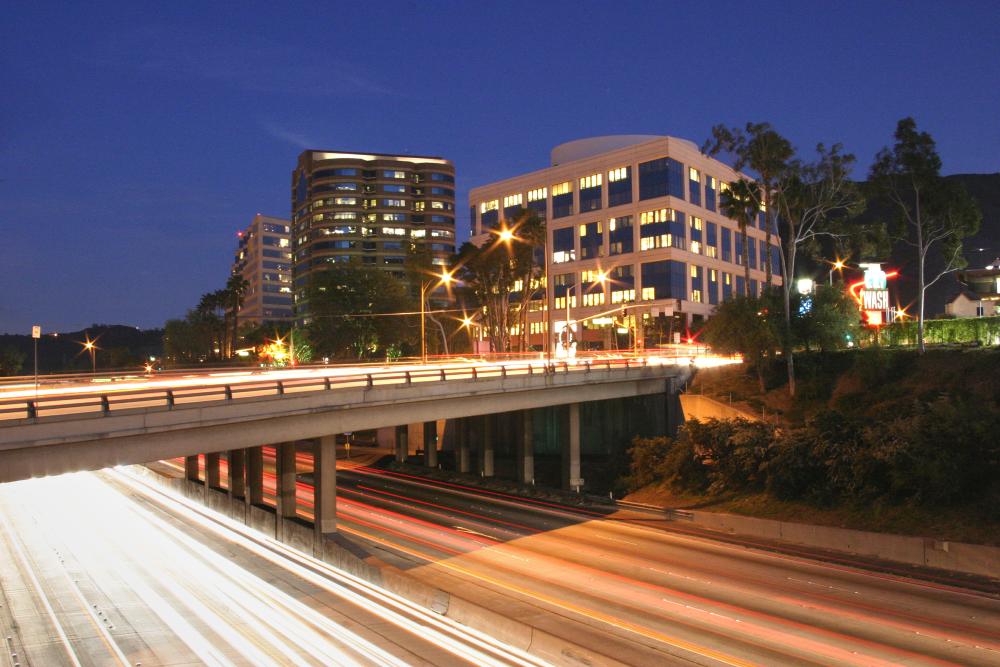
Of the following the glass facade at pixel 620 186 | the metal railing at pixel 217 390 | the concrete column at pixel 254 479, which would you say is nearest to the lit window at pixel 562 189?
the glass facade at pixel 620 186

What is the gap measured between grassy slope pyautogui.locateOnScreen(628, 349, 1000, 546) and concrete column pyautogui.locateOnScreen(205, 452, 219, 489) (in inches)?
914

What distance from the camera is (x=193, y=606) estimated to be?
72.0 ft

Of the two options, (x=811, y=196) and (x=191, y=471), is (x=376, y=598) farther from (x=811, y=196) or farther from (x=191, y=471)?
(x=811, y=196)

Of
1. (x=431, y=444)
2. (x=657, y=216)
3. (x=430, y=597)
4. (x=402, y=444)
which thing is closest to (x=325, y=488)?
(x=430, y=597)

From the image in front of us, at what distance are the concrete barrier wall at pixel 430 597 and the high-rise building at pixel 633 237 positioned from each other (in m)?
60.0

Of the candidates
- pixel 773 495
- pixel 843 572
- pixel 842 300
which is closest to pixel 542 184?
pixel 842 300

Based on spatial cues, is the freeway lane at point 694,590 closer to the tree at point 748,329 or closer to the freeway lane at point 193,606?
the freeway lane at point 193,606

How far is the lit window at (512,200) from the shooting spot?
358 ft

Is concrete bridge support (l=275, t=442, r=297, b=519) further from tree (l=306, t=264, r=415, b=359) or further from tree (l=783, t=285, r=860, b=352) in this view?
tree (l=306, t=264, r=415, b=359)

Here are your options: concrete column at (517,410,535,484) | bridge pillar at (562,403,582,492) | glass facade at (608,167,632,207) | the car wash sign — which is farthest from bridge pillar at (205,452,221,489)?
glass facade at (608,167,632,207)

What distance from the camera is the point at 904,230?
4862cm

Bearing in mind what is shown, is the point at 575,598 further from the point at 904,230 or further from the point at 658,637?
the point at 904,230

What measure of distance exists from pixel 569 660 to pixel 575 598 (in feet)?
19.5

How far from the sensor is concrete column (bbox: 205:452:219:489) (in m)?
40.2
